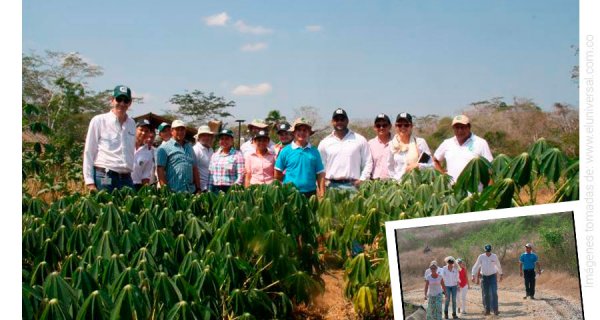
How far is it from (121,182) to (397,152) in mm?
2283

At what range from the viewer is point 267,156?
5.30m

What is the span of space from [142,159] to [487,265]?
4202 millimetres

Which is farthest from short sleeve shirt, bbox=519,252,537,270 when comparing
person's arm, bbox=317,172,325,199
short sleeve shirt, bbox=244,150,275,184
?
short sleeve shirt, bbox=244,150,275,184

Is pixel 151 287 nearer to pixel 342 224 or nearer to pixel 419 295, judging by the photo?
pixel 419 295

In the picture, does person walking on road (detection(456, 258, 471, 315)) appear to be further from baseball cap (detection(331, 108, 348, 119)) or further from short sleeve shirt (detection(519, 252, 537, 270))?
baseball cap (detection(331, 108, 348, 119))

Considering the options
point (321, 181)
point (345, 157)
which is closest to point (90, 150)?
point (321, 181)

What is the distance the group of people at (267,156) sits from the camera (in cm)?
429

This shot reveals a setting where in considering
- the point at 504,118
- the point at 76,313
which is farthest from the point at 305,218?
the point at 504,118

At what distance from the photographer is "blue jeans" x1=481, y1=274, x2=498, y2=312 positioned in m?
1.63

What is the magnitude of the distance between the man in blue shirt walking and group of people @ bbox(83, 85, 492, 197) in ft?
8.38

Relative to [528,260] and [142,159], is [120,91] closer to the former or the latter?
[142,159]

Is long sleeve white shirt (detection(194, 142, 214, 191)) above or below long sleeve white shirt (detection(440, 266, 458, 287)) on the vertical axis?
above

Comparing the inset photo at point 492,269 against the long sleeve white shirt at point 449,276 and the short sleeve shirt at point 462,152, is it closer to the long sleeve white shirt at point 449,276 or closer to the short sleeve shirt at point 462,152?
the long sleeve white shirt at point 449,276

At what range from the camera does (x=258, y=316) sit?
9.16ft
